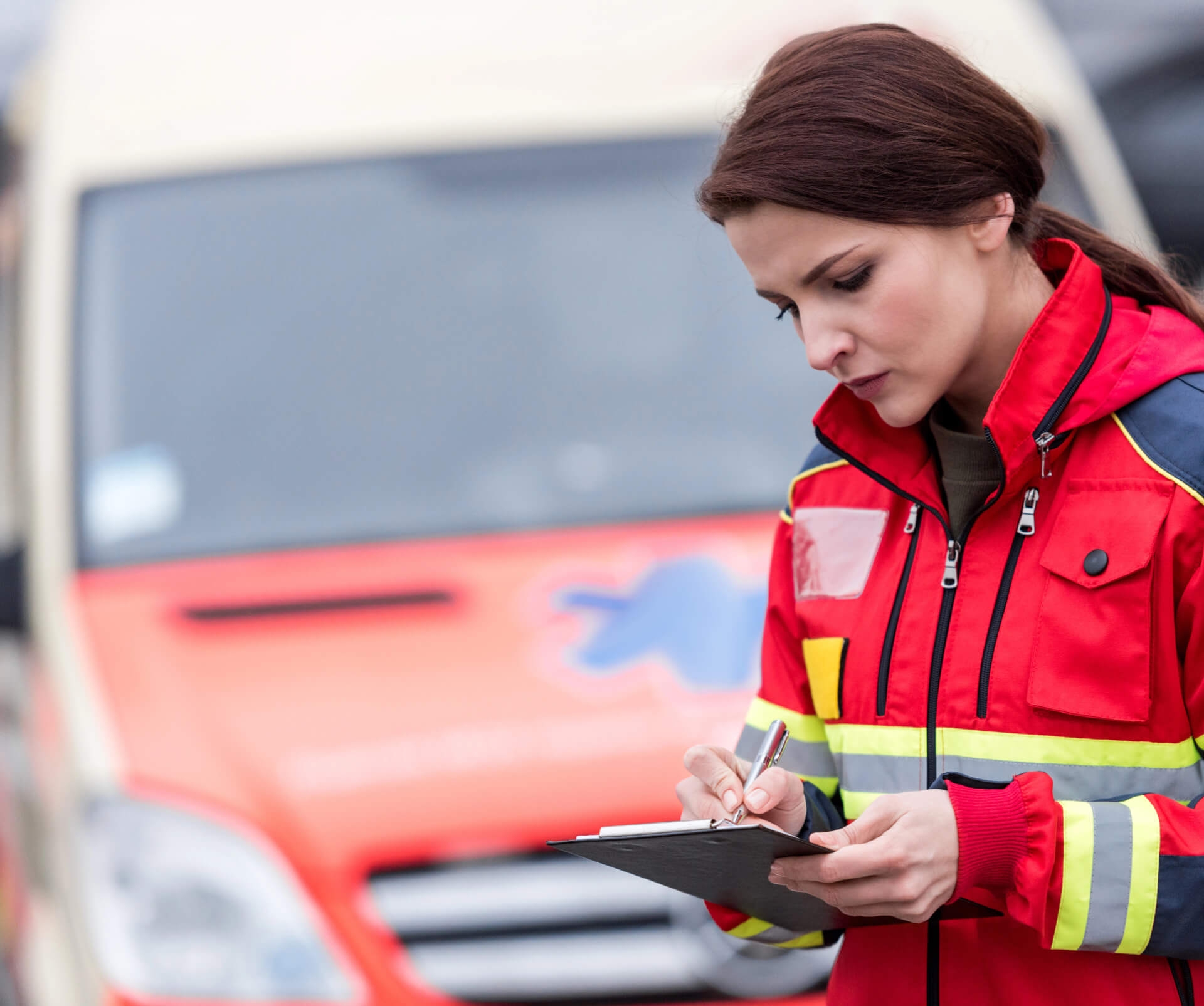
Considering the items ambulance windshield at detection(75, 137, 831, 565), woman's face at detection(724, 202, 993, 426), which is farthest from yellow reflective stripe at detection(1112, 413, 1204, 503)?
ambulance windshield at detection(75, 137, 831, 565)

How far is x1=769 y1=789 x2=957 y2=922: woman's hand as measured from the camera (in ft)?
4.61

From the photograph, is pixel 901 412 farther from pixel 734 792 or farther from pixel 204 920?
pixel 204 920

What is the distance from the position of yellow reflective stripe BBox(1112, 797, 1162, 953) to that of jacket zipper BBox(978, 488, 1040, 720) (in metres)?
0.17

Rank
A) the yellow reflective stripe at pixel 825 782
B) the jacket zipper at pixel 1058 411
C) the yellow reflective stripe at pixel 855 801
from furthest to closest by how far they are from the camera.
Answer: the yellow reflective stripe at pixel 825 782
the yellow reflective stripe at pixel 855 801
the jacket zipper at pixel 1058 411

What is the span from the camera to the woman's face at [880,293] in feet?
5.10

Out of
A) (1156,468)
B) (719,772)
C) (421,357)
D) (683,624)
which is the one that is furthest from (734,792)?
(421,357)

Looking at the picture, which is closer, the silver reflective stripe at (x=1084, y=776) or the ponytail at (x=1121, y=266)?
the silver reflective stripe at (x=1084, y=776)

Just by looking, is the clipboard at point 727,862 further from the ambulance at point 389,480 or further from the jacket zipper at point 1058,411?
the ambulance at point 389,480

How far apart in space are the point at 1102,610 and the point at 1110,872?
0.77ft

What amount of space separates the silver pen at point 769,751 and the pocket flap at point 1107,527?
1.02 feet

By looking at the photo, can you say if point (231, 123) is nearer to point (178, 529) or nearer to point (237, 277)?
point (237, 277)

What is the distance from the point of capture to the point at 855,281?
1.58m

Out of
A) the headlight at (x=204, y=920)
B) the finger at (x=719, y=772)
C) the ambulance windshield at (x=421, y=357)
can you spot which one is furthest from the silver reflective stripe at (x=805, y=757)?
the ambulance windshield at (x=421, y=357)

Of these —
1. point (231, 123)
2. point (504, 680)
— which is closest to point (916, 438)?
point (504, 680)
